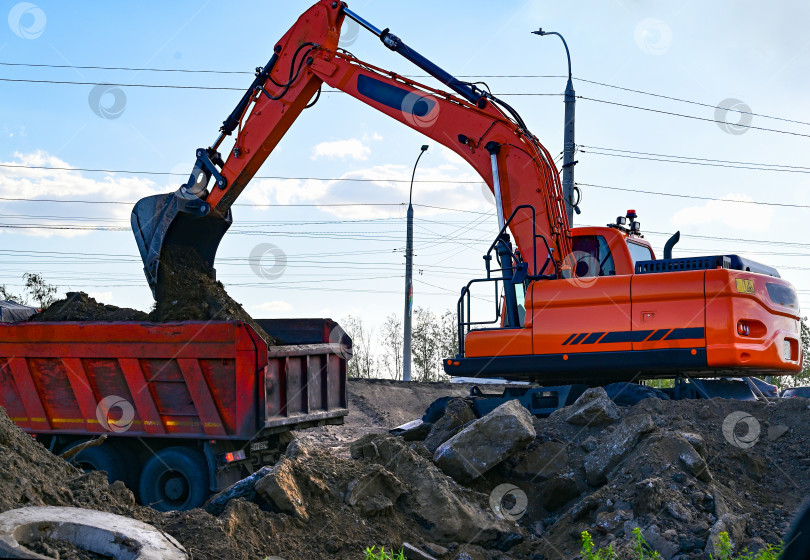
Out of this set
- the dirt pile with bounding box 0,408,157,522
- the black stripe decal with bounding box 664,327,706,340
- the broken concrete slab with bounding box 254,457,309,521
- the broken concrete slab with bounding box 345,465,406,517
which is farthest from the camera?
the black stripe decal with bounding box 664,327,706,340

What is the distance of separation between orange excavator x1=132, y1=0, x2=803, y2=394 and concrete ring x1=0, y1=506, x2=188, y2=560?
5.59 m

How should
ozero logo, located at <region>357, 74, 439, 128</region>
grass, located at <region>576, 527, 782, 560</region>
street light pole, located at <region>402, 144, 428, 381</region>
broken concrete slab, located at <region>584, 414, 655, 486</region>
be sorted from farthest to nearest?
1. street light pole, located at <region>402, 144, 428, 381</region>
2. ozero logo, located at <region>357, 74, 439, 128</region>
3. broken concrete slab, located at <region>584, 414, 655, 486</region>
4. grass, located at <region>576, 527, 782, 560</region>

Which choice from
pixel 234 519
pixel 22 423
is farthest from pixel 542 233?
pixel 22 423

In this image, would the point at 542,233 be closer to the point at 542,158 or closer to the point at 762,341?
the point at 542,158

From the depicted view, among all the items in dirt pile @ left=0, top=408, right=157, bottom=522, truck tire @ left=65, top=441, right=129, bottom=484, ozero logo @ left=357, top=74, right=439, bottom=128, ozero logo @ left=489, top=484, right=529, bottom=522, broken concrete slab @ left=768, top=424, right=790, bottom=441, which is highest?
ozero logo @ left=357, top=74, right=439, bottom=128

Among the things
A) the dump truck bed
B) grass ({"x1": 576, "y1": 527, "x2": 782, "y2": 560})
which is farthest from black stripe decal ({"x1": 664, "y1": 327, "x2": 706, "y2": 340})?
the dump truck bed

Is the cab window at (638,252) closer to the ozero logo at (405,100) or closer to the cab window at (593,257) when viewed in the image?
the cab window at (593,257)

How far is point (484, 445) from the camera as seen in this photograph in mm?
7367

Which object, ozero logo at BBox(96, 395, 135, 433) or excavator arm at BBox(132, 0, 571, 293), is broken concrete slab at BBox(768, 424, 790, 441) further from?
ozero logo at BBox(96, 395, 135, 433)

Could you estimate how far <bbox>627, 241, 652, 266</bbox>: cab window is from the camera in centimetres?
1038

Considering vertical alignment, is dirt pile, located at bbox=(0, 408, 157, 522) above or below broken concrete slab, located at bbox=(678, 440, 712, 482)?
above

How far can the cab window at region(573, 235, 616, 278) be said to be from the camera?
10109 mm

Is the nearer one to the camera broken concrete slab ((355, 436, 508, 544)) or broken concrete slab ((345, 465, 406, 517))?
broken concrete slab ((345, 465, 406, 517))

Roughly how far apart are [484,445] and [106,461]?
4.00 m
